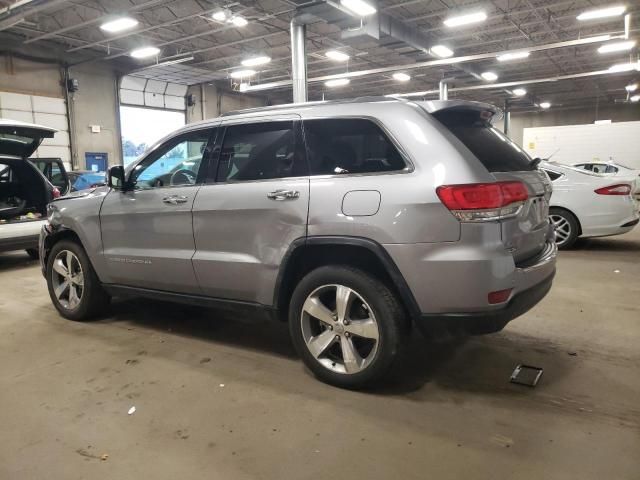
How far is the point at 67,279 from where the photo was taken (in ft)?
14.3

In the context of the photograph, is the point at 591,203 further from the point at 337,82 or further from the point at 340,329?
the point at 337,82

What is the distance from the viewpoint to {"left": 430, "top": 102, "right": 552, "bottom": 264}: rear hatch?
2.62 metres

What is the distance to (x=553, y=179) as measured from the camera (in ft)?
23.5

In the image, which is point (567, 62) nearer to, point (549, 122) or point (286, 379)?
point (549, 122)

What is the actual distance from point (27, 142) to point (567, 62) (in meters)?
18.4

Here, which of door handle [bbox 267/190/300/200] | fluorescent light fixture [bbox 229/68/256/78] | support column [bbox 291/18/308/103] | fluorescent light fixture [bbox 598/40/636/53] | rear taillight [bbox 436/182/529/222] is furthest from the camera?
fluorescent light fixture [bbox 229/68/256/78]

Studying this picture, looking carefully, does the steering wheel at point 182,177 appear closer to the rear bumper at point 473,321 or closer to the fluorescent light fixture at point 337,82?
the rear bumper at point 473,321

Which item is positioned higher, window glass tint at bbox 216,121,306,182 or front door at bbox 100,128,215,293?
window glass tint at bbox 216,121,306,182

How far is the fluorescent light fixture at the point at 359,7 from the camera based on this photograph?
976 centimetres

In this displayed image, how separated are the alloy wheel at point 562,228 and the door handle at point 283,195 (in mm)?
5634

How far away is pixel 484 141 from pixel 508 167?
210 millimetres

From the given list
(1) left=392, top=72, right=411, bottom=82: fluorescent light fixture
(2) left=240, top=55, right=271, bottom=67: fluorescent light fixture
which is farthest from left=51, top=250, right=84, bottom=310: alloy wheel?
(1) left=392, top=72, right=411, bottom=82: fluorescent light fixture

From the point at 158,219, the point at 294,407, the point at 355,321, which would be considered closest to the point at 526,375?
the point at 355,321

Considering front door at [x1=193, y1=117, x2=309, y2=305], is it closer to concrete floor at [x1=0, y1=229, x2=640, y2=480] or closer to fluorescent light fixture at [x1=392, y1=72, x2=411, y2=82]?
concrete floor at [x1=0, y1=229, x2=640, y2=480]
